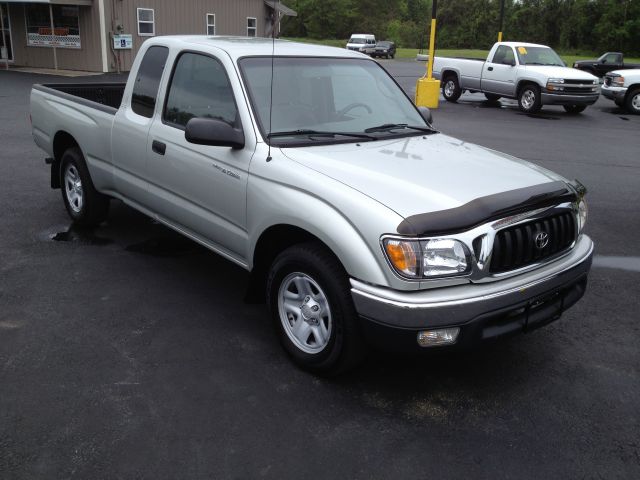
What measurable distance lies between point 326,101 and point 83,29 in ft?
75.4

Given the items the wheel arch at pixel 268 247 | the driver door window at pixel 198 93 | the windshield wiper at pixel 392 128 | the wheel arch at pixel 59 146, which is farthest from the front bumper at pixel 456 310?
the wheel arch at pixel 59 146

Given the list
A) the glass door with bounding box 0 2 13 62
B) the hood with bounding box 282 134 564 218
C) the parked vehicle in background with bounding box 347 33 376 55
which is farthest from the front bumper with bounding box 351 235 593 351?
the parked vehicle in background with bounding box 347 33 376 55

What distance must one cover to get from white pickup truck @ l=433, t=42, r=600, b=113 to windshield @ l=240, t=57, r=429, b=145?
1358 centimetres

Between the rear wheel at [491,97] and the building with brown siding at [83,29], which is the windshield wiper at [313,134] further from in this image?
the building with brown siding at [83,29]

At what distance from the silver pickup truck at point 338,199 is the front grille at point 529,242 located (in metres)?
0.01

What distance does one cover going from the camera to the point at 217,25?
100ft

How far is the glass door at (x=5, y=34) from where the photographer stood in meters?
26.3

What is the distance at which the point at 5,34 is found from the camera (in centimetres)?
2694

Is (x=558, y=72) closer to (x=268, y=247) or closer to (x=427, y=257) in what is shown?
(x=268, y=247)

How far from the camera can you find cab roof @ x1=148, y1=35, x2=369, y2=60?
14.8 ft

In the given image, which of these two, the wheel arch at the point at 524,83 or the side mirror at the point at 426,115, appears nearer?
the side mirror at the point at 426,115

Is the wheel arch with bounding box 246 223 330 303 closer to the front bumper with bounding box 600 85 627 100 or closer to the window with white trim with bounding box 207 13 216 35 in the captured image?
the front bumper with bounding box 600 85 627 100

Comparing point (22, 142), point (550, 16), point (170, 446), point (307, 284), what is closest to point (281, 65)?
point (307, 284)

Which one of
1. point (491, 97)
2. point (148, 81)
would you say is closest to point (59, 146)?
point (148, 81)
